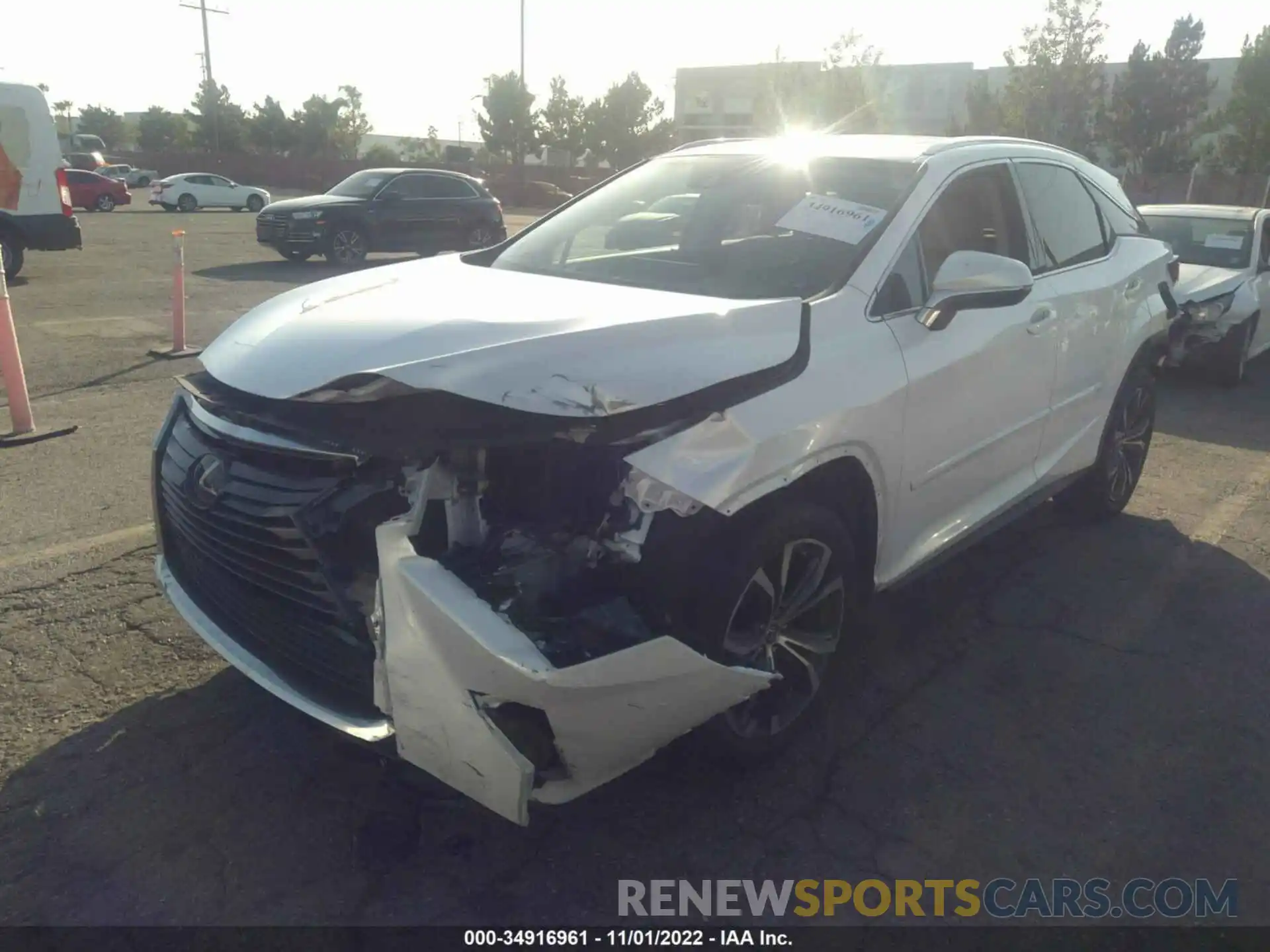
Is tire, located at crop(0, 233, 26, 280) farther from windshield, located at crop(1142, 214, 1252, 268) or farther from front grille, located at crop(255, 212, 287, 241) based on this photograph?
windshield, located at crop(1142, 214, 1252, 268)

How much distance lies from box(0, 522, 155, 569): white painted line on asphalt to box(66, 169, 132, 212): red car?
3010 centimetres

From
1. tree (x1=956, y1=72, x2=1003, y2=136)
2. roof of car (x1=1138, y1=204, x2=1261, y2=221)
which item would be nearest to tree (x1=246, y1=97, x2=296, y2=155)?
tree (x1=956, y1=72, x2=1003, y2=136)

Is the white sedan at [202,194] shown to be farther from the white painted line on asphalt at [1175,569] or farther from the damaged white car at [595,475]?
the damaged white car at [595,475]

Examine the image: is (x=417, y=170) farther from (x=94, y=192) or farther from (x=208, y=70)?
(x=208, y=70)

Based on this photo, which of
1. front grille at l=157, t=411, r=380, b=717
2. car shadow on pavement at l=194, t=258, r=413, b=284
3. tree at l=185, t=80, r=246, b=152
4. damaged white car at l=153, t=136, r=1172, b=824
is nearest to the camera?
damaged white car at l=153, t=136, r=1172, b=824

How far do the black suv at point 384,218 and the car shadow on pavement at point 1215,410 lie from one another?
39.5 ft

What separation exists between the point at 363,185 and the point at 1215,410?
13.5 meters

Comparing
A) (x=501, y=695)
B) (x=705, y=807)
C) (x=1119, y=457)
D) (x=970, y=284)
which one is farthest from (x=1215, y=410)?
(x=501, y=695)

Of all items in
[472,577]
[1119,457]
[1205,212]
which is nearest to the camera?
[472,577]

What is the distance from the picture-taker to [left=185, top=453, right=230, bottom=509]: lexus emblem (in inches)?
103

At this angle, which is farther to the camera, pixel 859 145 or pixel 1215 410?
pixel 1215 410

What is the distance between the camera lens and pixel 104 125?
252 feet

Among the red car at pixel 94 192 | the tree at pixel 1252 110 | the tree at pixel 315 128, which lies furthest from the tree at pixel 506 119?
the tree at pixel 1252 110

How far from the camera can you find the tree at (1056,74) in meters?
30.2
